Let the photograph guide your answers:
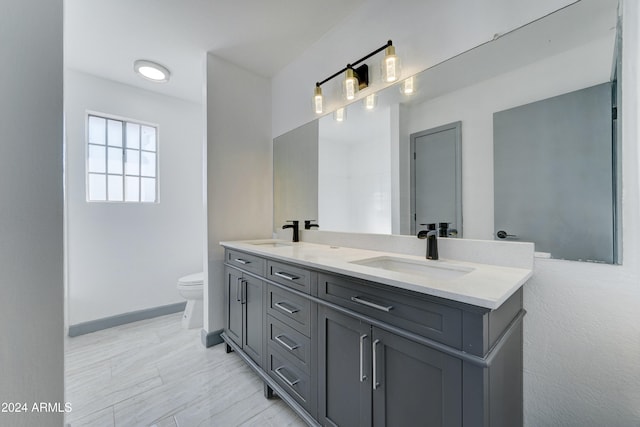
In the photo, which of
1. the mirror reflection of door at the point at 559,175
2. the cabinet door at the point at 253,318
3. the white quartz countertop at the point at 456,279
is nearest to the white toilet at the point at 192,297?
the cabinet door at the point at 253,318

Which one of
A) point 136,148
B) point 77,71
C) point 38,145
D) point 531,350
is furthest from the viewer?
point 136,148

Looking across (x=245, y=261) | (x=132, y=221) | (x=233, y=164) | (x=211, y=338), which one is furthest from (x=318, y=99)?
(x=132, y=221)

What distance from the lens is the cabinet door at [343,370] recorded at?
1.01 metres

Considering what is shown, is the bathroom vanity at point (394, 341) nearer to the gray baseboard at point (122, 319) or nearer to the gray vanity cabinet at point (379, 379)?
the gray vanity cabinet at point (379, 379)

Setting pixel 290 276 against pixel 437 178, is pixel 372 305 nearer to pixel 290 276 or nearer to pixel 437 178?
pixel 290 276

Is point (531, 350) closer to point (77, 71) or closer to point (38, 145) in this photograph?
point (38, 145)

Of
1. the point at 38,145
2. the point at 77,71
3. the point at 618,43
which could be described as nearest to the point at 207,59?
the point at 77,71

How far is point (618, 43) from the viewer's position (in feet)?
3.02

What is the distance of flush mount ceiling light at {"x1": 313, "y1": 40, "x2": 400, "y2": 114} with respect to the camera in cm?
148

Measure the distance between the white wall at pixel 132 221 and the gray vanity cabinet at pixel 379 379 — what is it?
8.04ft

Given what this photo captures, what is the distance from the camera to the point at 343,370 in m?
1.11

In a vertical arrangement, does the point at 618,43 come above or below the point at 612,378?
above

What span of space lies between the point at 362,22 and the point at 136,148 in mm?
2641

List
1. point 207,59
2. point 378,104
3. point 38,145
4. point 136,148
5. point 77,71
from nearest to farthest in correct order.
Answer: point 38,145 → point 378,104 → point 207,59 → point 77,71 → point 136,148
